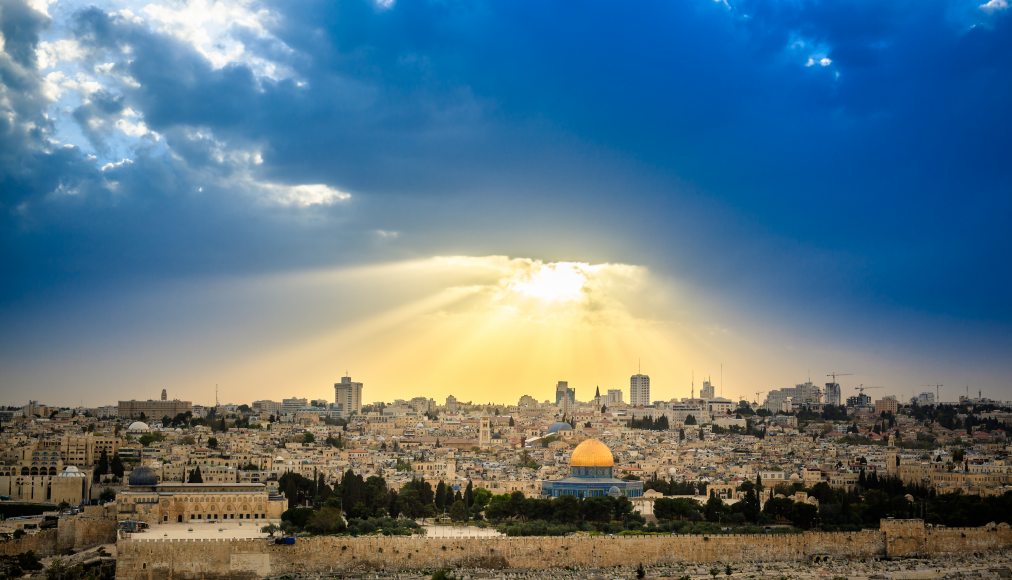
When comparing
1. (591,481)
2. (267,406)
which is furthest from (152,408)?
(591,481)

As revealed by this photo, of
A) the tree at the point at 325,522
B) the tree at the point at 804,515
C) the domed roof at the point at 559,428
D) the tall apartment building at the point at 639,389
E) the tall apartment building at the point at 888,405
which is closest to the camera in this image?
the tree at the point at 325,522

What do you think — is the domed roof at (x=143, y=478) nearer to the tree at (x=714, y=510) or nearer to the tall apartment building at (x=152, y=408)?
the tree at (x=714, y=510)

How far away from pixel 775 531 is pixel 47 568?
19.6 meters

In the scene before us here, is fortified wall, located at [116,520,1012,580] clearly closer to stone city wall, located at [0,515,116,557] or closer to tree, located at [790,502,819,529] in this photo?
tree, located at [790,502,819,529]

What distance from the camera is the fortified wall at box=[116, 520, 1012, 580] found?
30.6 metres

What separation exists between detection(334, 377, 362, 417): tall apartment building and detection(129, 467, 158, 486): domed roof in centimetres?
7116

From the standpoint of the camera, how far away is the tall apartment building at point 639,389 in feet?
416

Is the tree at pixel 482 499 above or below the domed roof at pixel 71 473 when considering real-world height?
below

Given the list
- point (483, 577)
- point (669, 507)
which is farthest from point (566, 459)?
point (483, 577)

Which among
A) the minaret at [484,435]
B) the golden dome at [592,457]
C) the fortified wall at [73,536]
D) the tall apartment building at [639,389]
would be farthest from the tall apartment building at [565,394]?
the fortified wall at [73,536]

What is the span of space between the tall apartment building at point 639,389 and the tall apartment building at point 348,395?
2968 centimetres

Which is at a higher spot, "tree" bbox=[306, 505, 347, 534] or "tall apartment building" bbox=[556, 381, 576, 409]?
"tall apartment building" bbox=[556, 381, 576, 409]

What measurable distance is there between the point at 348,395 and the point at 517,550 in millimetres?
78184

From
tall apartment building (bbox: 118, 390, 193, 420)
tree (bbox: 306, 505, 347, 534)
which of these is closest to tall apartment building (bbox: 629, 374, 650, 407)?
tall apartment building (bbox: 118, 390, 193, 420)
